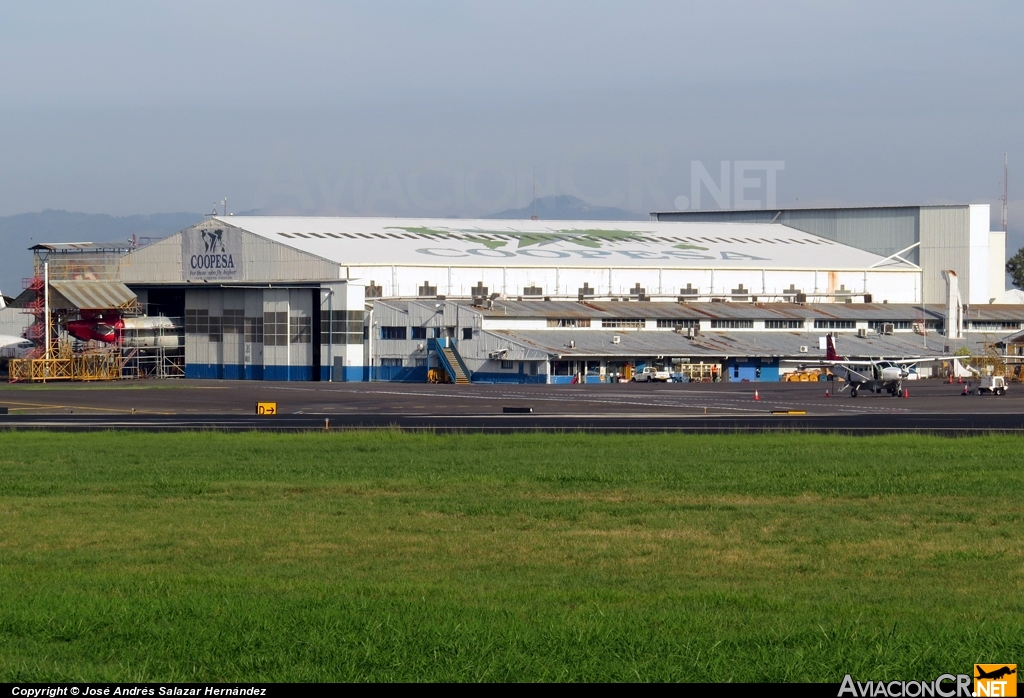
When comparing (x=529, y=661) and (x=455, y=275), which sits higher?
(x=455, y=275)

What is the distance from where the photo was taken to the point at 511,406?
228 ft

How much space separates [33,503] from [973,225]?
12721cm

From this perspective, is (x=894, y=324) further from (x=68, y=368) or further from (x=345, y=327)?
(x=68, y=368)

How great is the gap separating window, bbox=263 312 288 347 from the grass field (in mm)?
78750

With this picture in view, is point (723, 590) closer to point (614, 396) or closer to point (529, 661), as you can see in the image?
point (529, 661)

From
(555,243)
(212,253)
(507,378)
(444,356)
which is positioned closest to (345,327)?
(444,356)

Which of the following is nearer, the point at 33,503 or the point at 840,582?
the point at 840,582

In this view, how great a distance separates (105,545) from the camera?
19.8 m

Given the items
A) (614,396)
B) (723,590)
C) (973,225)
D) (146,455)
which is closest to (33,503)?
(146,455)

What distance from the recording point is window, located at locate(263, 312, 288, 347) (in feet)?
375

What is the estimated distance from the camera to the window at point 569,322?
112 m

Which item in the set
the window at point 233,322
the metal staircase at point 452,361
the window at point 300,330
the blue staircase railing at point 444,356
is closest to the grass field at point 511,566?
the metal staircase at point 452,361

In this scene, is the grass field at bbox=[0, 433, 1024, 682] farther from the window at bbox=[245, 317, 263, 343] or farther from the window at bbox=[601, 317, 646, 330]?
the window at bbox=[245, 317, 263, 343]

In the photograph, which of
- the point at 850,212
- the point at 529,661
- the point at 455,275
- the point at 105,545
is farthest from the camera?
the point at 850,212
